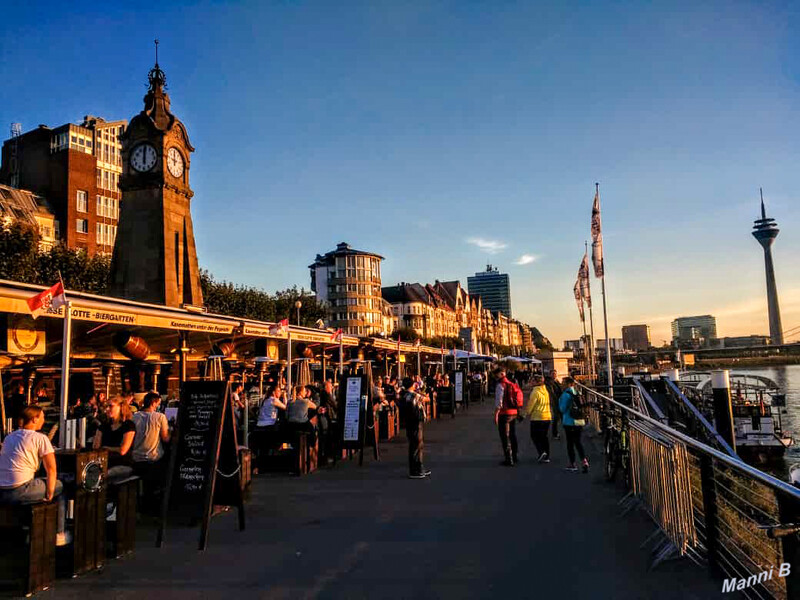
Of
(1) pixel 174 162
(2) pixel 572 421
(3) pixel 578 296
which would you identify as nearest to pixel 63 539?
(2) pixel 572 421

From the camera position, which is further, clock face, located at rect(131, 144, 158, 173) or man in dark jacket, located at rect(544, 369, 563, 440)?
clock face, located at rect(131, 144, 158, 173)

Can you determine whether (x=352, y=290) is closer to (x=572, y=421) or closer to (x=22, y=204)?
(x=22, y=204)

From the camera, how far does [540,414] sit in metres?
11.9

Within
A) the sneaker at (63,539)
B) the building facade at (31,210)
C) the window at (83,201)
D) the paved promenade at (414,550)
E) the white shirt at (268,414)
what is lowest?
the paved promenade at (414,550)

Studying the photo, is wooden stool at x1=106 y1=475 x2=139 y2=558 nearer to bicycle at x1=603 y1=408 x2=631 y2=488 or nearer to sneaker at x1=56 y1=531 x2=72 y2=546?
sneaker at x1=56 y1=531 x2=72 y2=546

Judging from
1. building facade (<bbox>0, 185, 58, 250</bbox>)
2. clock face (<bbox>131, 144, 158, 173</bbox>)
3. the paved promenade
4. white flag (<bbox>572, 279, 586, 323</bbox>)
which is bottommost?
the paved promenade

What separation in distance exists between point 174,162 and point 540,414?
2051 centimetres

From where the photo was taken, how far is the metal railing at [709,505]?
374 centimetres

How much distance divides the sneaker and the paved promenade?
0.35 meters

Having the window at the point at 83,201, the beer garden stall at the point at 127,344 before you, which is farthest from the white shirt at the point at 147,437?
the window at the point at 83,201

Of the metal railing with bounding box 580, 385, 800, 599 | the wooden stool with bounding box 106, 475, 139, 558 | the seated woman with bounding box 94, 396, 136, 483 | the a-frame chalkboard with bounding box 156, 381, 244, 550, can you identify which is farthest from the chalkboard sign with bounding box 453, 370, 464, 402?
the wooden stool with bounding box 106, 475, 139, 558

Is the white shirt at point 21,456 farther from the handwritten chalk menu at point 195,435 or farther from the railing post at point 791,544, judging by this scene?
the railing post at point 791,544

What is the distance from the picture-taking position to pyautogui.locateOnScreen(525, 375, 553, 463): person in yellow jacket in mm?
11828

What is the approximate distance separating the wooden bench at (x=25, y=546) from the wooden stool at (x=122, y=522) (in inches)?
34.7
